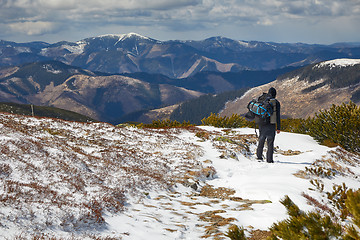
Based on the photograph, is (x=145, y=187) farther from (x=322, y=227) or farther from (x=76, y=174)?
(x=322, y=227)

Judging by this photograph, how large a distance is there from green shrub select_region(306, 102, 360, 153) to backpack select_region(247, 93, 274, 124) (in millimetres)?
8843

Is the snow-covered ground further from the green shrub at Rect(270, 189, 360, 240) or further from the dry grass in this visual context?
the green shrub at Rect(270, 189, 360, 240)

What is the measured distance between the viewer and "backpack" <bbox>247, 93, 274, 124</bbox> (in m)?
11.6

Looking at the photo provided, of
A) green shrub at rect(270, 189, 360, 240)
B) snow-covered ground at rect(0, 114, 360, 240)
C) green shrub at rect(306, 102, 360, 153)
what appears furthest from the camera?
green shrub at rect(306, 102, 360, 153)

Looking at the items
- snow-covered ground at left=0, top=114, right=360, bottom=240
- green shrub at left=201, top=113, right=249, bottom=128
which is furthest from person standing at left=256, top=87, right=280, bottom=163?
green shrub at left=201, top=113, right=249, bottom=128

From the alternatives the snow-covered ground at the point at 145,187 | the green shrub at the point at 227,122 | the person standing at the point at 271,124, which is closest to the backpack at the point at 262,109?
the person standing at the point at 271,124

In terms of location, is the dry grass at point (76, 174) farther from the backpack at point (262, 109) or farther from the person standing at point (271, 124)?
the backpack at point (262, 109)

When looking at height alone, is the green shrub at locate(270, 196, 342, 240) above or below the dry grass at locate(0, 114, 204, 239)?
above

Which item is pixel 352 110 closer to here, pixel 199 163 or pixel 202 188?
pixel 199 163

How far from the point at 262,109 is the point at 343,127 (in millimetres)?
9750

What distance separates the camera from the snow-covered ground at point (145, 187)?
17.3 ft

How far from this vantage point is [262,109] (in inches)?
458

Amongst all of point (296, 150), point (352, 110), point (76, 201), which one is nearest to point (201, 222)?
point (76, 201)

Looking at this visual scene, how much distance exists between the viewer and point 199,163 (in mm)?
12336
